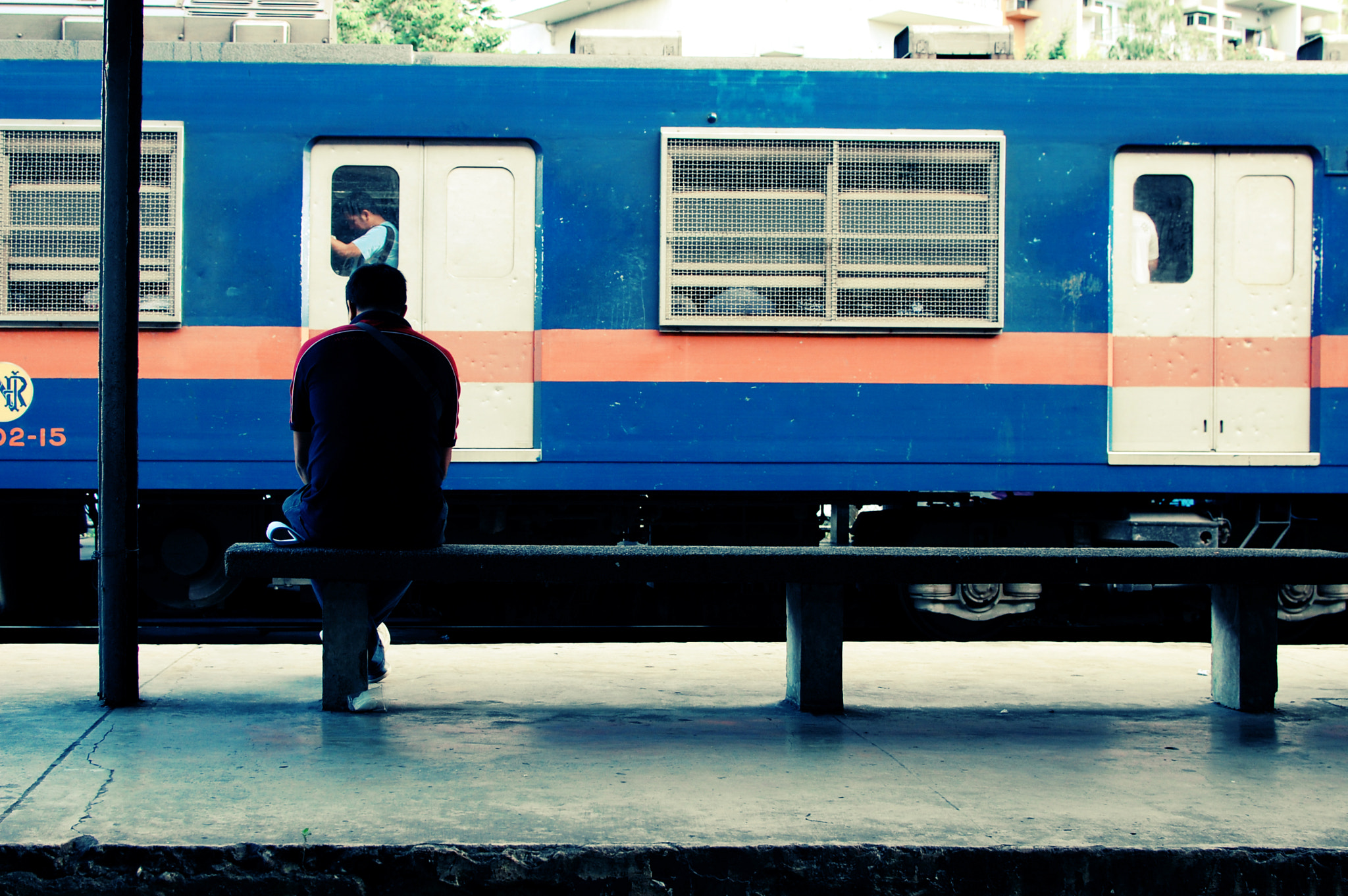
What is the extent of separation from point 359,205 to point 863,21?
4265 centimetres

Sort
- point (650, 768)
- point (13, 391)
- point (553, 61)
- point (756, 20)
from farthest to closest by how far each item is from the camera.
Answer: point (756, 20) < point (553, 61) < point (13, 391) < point (650, 768)

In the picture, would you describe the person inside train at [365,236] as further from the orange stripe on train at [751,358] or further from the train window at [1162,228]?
the train window at [1162,228]

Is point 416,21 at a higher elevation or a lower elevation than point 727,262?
higher

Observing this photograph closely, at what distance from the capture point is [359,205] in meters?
6.56

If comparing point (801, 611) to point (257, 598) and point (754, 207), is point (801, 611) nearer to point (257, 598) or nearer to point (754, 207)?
point (754, 207)

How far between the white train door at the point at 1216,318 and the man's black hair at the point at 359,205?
13.5 ft

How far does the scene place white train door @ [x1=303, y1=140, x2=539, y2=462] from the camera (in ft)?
21.4

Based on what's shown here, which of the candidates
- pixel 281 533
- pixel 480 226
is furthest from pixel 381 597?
pixel 480 226

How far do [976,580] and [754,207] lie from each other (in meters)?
2.80

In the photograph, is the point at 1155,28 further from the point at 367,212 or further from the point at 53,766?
the point at 53,766

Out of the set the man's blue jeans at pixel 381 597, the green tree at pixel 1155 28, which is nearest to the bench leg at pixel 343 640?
the man's blue jeans at pixel 381 597

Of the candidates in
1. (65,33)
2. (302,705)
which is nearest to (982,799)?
(302,705)

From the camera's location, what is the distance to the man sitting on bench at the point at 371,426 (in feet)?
14.1

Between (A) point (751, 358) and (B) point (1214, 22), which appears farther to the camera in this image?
(B) point (1214, 22)
